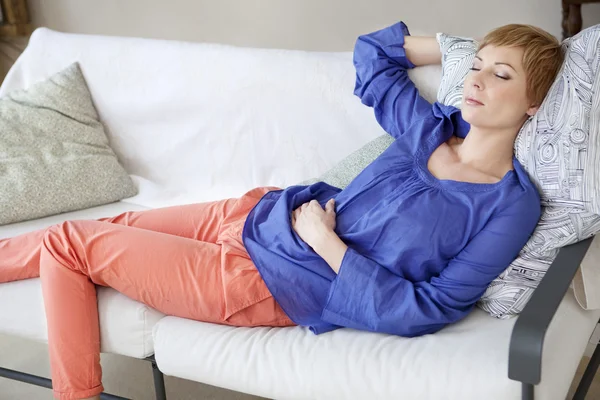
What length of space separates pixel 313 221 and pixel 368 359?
33cm

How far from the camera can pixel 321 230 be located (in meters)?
1.66

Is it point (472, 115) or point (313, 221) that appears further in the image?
point (313, 221)

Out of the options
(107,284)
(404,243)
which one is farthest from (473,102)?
(107,284)

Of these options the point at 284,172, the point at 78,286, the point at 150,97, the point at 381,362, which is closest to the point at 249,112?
the point at 284,172

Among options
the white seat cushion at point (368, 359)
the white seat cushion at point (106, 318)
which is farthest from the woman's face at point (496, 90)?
the white seat cushion at point (106, 318)

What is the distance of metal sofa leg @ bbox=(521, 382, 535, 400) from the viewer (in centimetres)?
134

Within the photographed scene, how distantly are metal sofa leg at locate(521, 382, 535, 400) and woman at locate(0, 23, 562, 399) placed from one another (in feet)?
0.85

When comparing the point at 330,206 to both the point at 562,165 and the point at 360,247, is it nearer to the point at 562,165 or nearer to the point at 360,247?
the point at 360,247

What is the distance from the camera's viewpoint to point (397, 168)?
1.73 meters

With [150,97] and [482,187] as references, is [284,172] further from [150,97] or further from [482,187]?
[482,187]

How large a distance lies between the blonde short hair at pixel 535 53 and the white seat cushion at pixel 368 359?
0.45 meters

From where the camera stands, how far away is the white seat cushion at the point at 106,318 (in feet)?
5.68

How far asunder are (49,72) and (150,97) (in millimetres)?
404

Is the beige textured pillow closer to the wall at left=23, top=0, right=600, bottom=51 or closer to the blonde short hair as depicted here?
the blonde short hair
